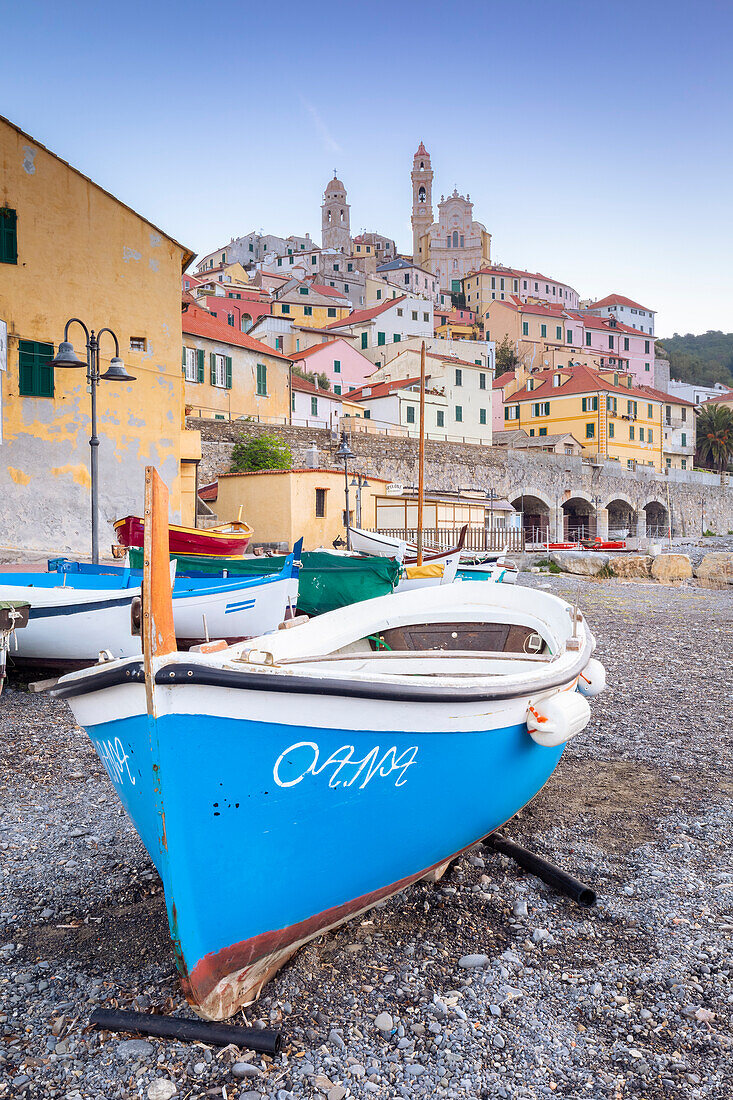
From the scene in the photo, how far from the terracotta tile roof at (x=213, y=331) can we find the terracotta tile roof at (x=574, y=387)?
2342 cm

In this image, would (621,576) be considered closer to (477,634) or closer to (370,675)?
(477,634)

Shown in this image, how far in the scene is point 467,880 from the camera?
12.8ft

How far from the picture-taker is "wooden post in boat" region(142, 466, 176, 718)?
2.52m

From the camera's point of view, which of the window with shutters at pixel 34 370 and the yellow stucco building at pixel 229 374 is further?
the yellow stucco building at pixel 229 374

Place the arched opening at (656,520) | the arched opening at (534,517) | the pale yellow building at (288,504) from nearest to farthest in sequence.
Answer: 1. the pale yellow building at (288,504)
2. the arched opening at (534,517)
3. the arched opening at (656,520)

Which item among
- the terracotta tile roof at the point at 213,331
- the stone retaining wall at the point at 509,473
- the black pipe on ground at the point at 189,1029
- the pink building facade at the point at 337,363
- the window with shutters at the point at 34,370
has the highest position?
the pink building facade at the point at 337,363

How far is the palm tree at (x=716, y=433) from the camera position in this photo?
61.1m

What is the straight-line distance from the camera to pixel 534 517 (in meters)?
42.4

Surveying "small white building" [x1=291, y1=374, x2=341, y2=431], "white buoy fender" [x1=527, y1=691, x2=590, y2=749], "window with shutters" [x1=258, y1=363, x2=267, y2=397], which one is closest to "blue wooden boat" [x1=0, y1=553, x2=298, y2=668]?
"white buoy fender" [x1=527, y1=691, x2=590, y2=749]

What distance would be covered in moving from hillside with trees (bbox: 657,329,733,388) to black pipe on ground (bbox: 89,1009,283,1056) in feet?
325

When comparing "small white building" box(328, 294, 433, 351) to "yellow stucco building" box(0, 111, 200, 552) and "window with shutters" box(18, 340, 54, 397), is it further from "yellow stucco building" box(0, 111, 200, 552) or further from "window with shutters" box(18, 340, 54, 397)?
"window with shutters" box(18, 340, 54, 397)

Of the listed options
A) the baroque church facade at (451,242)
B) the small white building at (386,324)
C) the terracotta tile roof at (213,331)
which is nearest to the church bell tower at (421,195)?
the baroque church facade at (451,242)

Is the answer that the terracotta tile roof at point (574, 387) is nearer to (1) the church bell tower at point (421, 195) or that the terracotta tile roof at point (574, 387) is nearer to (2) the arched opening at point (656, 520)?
(2) the arched opening at point (656, 520)

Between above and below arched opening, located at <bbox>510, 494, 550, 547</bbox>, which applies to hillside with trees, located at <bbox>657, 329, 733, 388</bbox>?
above
